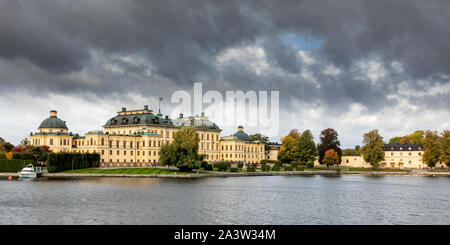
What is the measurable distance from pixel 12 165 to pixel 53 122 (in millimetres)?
24912

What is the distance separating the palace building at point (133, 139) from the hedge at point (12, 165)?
58.7ft

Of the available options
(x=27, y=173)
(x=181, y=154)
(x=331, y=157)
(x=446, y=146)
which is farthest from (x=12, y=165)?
(x=446, y=146)

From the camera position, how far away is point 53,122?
122812 mm

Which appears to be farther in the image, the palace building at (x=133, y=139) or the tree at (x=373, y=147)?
the tree at (x=373, y=147)

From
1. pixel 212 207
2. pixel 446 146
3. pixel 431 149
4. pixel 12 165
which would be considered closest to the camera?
pixel 212 207

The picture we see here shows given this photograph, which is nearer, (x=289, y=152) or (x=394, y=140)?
(x=289, y=152)

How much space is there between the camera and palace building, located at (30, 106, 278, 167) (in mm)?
119312

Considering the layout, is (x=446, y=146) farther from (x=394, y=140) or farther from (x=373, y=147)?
(x=394, y=140)

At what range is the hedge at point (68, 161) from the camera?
3880 inches

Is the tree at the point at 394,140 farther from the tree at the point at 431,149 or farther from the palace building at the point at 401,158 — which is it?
the tree at the point at 431,149

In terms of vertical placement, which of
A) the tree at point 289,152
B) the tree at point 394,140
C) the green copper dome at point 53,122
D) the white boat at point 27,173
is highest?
the green copper dome at point 53,122

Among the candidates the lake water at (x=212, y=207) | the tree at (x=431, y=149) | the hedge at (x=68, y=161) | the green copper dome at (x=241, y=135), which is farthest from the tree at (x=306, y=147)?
the lake water at (x=212, y=207)
